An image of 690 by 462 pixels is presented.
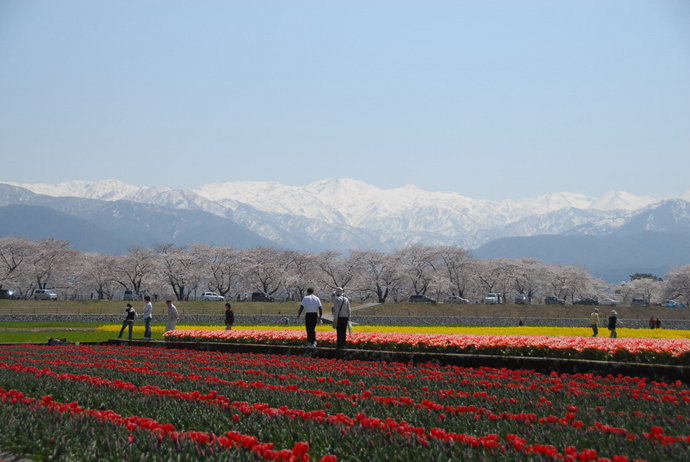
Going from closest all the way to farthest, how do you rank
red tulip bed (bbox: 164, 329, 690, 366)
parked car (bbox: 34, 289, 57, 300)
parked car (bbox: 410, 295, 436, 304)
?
red tulip bed (bbox: 164, 329, 690, 366), parked car (bbox: 34, 289, 57, 300), parked car (bbox: 410, 295, 436, 304)

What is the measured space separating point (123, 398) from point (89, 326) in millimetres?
38392

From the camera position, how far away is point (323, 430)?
21.3 feet

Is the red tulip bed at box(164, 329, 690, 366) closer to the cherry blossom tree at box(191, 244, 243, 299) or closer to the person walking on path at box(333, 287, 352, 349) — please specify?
the person walking on path at box(333, 287, 352, 349)

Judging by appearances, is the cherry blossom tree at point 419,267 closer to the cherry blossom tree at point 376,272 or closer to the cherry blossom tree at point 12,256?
the cherry blossom tree at point 376,272

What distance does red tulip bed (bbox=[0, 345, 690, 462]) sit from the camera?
18.5ft

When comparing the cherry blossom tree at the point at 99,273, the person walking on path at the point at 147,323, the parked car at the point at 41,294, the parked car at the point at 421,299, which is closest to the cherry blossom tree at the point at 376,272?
the parked car at the point at 421,299

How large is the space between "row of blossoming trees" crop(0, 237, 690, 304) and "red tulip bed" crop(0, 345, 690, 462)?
87.2 m

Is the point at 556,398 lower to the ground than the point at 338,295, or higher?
lower

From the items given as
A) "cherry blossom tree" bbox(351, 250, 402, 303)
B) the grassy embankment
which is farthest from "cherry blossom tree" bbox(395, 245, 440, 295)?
the grassy embankment

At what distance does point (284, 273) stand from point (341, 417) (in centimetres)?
10268

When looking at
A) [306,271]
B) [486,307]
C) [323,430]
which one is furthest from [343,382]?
[306,271]

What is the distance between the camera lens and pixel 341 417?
22.4ft

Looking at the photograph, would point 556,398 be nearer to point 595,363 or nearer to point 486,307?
point 595,363

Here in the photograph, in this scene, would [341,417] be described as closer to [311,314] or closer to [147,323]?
[311,314]
